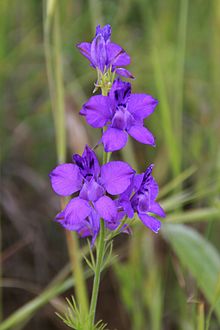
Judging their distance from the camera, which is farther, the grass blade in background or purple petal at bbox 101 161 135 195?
the grass blade in background

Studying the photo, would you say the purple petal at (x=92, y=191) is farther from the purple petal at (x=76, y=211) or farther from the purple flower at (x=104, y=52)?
the purple flower at (x=104, y=52)

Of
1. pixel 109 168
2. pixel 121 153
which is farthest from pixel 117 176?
pixel 121 153

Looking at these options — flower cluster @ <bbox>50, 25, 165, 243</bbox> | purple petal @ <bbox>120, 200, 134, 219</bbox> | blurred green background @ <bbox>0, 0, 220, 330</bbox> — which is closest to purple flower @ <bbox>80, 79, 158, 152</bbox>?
flower cluster @ <bbox>50, 25, 165, 243</bbox>

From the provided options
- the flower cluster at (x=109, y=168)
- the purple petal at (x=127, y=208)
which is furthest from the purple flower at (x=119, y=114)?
the purple petal at (x=127, y=208)

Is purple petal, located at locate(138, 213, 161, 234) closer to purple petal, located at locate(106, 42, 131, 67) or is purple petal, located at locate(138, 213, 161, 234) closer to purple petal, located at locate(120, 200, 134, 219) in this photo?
purple petal, located at locate(120, 200, 134, 219)

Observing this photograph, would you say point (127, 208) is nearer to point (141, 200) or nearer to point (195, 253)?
point (141, 200)

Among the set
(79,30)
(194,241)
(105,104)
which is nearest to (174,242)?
(194,241)
